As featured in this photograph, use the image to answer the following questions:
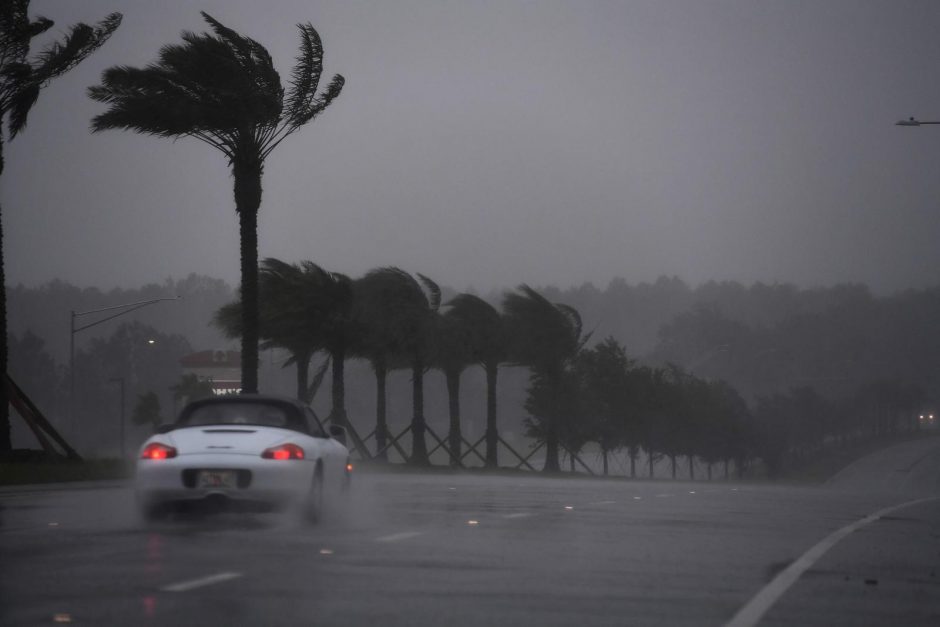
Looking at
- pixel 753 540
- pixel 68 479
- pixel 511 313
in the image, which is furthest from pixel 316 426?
pixel 511 313

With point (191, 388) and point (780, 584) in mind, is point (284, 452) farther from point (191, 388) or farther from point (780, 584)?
point (191, 388)

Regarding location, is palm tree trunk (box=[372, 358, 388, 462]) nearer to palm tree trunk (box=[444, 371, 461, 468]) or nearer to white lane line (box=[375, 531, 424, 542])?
palm tree trunk (box=[444, 371, 461, 468])

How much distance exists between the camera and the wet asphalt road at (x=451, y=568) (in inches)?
328

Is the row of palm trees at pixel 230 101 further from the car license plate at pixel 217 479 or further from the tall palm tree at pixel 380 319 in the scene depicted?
the car license plate at pixel 217 479

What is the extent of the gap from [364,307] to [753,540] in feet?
145

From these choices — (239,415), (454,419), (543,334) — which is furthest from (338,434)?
(543,334)

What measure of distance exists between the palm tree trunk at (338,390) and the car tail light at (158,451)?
39.5 metres

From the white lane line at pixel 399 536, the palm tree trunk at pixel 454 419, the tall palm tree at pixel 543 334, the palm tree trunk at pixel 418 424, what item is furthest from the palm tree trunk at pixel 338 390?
the white lane line at pixel 399 536

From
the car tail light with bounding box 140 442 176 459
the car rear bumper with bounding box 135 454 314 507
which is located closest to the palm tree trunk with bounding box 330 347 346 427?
the car tail light with bounding box 140 442 176 459

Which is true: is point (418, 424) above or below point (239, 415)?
above

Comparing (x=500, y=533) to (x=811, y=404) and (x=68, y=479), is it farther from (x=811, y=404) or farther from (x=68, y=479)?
(x=811, y=404)

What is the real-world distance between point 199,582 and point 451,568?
6.63ft

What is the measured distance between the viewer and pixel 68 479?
30.9 m

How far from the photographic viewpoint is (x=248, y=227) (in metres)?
40.2
